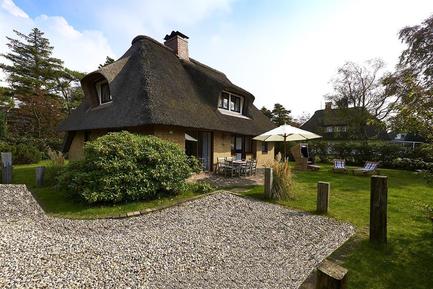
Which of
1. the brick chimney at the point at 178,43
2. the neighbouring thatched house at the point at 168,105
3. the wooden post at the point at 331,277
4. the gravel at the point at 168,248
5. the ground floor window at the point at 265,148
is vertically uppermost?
the brick chimney at the point at 178,43

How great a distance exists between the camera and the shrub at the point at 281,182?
289 inches

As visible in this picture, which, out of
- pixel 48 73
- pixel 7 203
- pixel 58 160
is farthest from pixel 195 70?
pixel 48 73

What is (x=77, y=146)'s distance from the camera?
1498 cm

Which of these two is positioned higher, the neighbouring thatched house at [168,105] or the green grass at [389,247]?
the neighbouring thatched house at [168,105]

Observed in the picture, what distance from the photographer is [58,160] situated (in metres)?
9.53

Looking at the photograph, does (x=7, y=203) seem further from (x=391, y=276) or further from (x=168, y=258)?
(x=391, y=276)

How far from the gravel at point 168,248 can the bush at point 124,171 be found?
1.06 meters

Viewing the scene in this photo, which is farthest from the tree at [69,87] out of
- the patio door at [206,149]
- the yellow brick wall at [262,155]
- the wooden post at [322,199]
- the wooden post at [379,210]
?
the wooden post at [379,210]

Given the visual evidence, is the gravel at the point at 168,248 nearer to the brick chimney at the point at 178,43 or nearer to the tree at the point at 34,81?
the brick chimney at the point at 178,43

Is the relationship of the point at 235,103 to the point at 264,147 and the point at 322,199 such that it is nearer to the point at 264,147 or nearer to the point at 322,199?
the point at 264,147

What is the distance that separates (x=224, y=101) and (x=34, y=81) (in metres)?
25.8

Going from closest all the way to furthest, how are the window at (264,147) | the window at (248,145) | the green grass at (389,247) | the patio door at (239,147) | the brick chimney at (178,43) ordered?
the green grass at (389,247) → the patio door at (239,147) → the brick chimney at (178,43) → the window at (248,145) → the window at (264,147)

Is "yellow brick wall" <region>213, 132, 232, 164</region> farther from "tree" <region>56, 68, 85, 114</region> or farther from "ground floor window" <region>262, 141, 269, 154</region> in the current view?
"tree" <region>56, 68, 85, 114</region>

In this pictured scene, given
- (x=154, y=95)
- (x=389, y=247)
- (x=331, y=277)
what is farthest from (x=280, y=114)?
(x=331, y=277)
